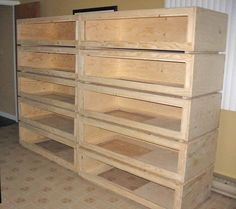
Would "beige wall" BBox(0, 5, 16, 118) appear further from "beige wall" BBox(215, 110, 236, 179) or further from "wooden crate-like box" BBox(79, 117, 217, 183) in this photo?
"beige wall" BBox(215, 110, 236, 179)

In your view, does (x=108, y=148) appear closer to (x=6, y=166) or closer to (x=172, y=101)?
(x=172, y=101)

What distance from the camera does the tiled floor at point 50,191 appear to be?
250 cm

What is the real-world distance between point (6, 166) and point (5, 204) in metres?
0.82

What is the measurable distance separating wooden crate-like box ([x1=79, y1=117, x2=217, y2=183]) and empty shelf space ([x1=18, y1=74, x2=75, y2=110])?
571 mm

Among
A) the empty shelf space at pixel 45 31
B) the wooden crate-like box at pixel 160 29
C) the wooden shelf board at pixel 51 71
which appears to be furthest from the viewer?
the empty shelf space at pixel 45 31

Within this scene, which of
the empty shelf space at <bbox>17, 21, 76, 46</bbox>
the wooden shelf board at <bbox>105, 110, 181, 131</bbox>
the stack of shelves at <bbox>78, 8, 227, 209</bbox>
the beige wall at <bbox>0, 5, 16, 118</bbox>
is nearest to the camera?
the stack of shelves at <bbox>78, 8, 227, 209</bbox>

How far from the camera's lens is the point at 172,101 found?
7.13ft

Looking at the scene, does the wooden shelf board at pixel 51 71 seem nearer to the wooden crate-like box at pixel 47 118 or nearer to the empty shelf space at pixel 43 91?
the empty shelf space at pixel 43 91

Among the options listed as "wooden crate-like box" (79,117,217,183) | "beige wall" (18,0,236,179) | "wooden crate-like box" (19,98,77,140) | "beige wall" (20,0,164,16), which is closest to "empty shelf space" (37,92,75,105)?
"wooden crate-like box" (19,98,77,140)

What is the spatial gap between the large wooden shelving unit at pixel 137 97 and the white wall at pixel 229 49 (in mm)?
192

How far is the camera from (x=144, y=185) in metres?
2.78

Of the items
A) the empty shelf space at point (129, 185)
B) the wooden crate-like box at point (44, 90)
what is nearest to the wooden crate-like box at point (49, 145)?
the empty shelf space at point (129, 185)

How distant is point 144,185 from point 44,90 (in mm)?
1879

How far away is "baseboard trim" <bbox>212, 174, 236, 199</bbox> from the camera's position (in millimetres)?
2656
